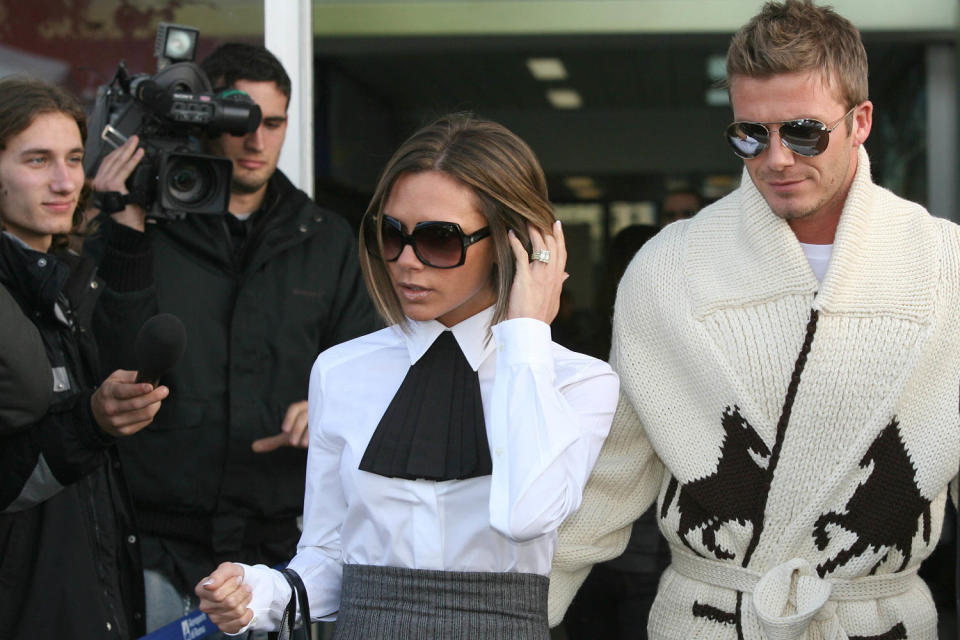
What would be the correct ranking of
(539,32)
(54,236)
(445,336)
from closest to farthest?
(445,336) → (54,236) → (539,32)

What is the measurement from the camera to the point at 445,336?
7.07 ft

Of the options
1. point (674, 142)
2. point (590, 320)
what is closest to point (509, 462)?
point (590, 320)

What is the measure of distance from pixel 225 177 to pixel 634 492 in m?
1.41

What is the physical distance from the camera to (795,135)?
2252mm

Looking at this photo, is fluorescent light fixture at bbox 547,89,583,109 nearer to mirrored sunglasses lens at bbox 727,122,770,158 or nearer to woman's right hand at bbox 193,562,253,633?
mirrored sunglasses lens at bbox 727,122,770,158

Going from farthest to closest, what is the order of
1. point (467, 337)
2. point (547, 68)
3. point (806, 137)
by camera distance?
point (547, 68), point (806, 137), point (467, 337)

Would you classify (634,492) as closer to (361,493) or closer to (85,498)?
(361,493)

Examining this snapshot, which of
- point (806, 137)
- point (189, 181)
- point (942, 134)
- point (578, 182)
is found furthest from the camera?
point (578, 182)

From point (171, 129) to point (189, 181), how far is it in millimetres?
176

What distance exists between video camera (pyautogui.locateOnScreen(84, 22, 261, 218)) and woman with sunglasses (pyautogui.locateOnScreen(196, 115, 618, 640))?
3.64ft

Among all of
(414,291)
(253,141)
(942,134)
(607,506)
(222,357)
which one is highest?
(942,134)

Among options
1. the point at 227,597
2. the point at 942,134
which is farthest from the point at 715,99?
the point at 227,597

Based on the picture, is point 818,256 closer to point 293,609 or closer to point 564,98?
point 293,609

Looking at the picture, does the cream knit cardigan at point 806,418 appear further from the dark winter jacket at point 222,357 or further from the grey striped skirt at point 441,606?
the dark winter jacket at point 222,357
